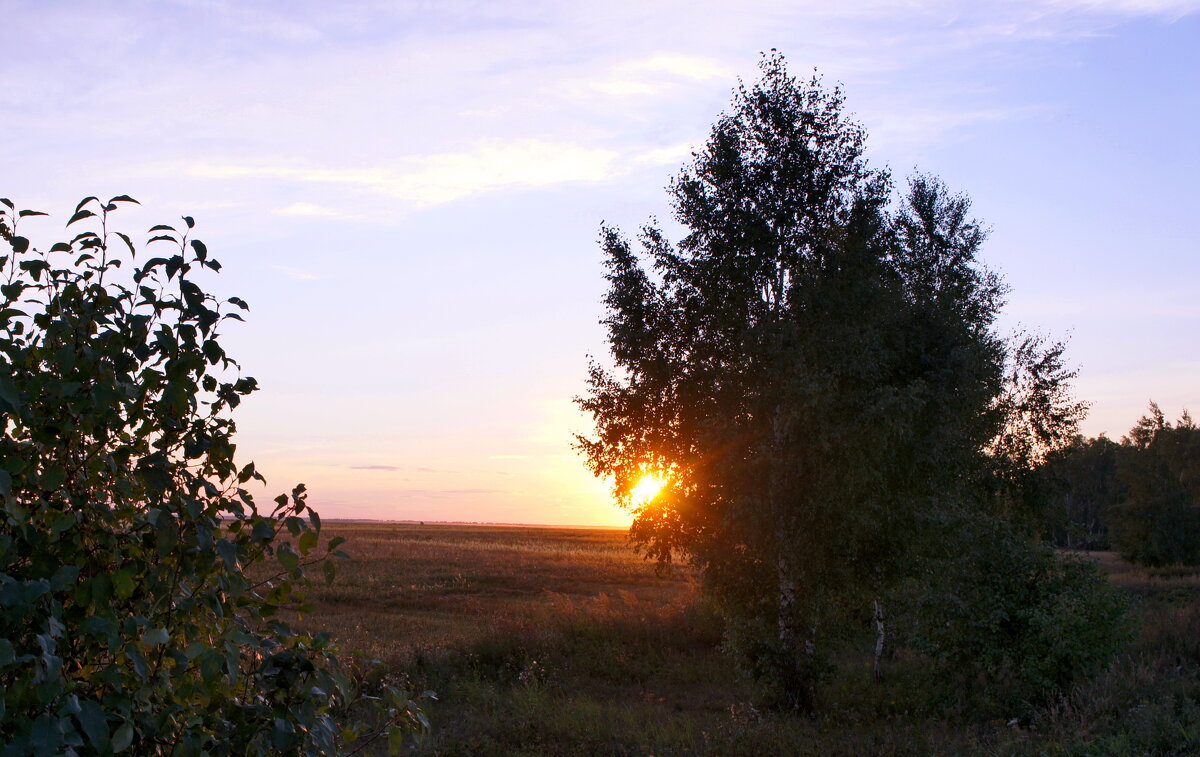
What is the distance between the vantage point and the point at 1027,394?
3139 cm

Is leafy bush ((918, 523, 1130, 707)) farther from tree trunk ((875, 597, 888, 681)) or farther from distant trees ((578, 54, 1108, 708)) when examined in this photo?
tree trunk ((875, 597, 888, 681))

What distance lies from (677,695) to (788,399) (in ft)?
25.7

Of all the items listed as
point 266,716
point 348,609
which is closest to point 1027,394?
point 348,609

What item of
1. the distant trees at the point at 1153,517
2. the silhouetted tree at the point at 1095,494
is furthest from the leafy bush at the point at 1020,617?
the silhouetted tree at the point at 1095,494

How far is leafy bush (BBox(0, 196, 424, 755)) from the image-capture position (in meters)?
2.91

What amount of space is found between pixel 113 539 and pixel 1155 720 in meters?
11.7

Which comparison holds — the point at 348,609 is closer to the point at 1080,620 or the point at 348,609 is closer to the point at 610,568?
the point at 610,568

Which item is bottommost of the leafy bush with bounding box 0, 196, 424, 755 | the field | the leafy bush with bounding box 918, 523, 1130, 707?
the field

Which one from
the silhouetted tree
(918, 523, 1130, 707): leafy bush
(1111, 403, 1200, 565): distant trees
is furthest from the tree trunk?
the silhouetted tree

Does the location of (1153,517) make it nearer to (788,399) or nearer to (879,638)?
(879,638)

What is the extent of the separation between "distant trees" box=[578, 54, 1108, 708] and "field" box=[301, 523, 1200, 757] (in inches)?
77.3

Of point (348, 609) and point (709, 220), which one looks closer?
point (709, 220)

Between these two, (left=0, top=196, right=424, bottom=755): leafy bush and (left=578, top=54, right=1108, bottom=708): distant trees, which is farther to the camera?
(left=578, top=54, right=1108, bottom=708): distant trees

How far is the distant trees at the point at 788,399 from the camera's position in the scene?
17.6m
